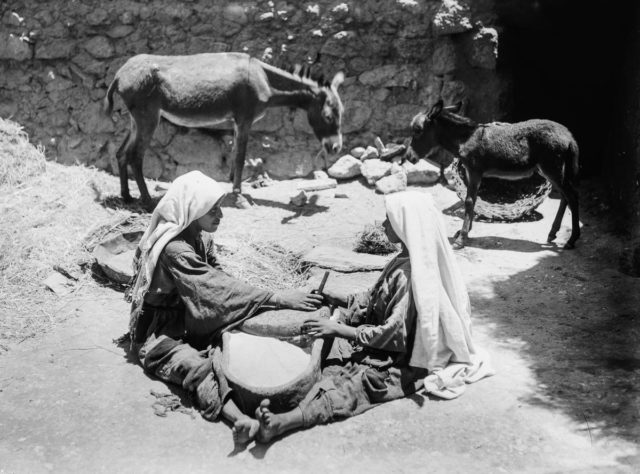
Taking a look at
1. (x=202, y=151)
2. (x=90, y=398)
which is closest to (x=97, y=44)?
(x=202, y=151)

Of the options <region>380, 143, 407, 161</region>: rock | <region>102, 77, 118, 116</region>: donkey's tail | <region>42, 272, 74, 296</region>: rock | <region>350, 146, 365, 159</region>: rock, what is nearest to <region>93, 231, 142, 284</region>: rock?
<region>42, 272, 74, 296</region>: rock

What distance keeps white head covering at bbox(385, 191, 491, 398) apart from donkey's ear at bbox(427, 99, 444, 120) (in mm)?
3713

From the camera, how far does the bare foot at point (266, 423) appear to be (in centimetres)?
369

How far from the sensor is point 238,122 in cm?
835

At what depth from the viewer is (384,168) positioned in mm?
8961

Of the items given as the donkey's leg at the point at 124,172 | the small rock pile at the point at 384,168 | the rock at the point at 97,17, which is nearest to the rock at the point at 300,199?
the small rock pile at the point at 384,168

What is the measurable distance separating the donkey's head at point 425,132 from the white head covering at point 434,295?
375 cm

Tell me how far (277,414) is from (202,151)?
6.01m

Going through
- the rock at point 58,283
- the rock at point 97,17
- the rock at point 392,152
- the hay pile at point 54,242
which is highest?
the rock at point 97,17

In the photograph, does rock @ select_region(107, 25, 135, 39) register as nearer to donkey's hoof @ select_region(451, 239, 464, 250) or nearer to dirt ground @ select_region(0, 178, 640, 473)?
dirt ground @ select_region(0, 178, 640, 473)

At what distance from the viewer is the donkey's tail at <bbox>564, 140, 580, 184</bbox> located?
729 centimetres

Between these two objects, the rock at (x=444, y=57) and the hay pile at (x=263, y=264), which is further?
the rock at (x=444, y=57)

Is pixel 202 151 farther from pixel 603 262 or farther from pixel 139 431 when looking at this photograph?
pixel 139 431

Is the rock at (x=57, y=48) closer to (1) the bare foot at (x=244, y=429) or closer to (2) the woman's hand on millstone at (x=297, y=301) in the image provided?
(2) the woman's hand on millstone at (x=297, y=301)
